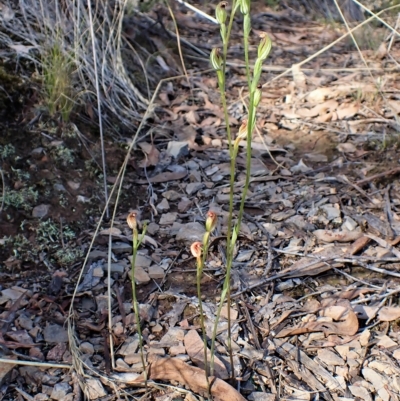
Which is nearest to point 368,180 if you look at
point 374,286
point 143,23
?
point 374,286

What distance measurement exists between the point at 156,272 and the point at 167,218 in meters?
0.35

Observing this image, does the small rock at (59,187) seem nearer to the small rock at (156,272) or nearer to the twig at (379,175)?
the small rock at (156,272)

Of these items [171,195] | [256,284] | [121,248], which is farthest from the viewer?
[171,195]

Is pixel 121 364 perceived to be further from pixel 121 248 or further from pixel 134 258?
pixel 121 248

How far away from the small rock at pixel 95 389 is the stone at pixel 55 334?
187 mm

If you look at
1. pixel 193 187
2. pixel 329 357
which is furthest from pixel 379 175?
pixel 329 357

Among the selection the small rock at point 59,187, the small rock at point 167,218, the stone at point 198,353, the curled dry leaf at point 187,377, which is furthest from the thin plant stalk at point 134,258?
the small rock at point 59,187

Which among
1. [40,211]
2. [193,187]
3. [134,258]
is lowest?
[193,187]

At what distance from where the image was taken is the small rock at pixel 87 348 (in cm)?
167

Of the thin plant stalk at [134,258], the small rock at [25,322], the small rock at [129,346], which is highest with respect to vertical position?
the thin plant stalk at [134,258]

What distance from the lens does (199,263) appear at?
1314 millimetres

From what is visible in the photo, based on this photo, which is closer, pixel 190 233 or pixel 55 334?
pixel 55 334

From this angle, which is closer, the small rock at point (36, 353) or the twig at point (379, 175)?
the small rock at point (36, 353)

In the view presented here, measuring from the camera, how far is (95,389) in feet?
5.09
